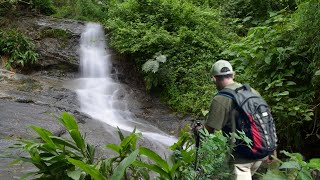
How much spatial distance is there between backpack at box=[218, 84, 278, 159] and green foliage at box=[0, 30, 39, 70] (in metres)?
9.64

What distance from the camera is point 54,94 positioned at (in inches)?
356

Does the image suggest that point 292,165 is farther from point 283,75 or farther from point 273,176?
point 283,75

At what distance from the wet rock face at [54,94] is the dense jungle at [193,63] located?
0.97ft

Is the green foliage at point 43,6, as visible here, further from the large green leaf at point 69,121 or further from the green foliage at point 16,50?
the large green leaf at point 69,121

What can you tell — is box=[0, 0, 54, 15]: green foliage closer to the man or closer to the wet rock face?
the wet rock face

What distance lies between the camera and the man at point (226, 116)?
2627mm

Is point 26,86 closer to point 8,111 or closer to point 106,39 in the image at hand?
point 8,111

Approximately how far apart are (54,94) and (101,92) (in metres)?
1.66

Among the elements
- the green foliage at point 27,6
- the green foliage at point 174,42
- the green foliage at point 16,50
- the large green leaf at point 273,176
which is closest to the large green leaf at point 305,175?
the large green leaf at point 273,176

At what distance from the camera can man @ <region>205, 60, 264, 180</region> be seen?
2627 millimetres

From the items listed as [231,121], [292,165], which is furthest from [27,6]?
[292,165]

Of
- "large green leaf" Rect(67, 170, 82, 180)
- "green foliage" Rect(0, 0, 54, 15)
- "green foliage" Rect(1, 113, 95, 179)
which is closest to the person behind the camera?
"large green leaf" Rect(67, 170, 82, 180)

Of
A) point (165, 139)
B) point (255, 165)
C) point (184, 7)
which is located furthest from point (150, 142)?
point (184, 7)

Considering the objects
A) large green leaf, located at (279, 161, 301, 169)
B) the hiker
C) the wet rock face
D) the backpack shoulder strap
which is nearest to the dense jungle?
large green leaf, located at (279, 161, 301, 169)
